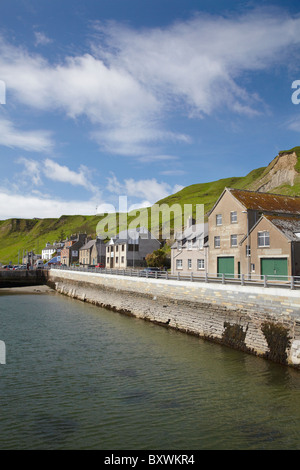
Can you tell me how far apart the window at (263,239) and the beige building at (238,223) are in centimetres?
79

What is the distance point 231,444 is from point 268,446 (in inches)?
47.8

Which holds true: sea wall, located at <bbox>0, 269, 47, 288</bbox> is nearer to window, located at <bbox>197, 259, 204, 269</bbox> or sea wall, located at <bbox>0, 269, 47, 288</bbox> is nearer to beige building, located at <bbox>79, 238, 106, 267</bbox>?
beige building, located at <bbox>79, 238, 106, 267</bbox>

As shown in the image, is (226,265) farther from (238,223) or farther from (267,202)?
(267,202)

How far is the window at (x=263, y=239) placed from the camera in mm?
34875

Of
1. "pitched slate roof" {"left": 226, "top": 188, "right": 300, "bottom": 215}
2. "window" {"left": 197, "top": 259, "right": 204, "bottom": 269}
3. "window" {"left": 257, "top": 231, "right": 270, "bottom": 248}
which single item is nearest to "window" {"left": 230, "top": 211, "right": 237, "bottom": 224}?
"pitched slate roof" {"left": 226, "top": 188, "right": 300, "bottom": 215}

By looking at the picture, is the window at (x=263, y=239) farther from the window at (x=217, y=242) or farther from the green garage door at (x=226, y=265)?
the window at (x=217, y=242)

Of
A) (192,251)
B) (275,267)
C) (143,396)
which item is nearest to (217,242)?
(192,251)

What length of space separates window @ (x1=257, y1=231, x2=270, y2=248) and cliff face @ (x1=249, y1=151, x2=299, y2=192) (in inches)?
3172

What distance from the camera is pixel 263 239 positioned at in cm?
3538

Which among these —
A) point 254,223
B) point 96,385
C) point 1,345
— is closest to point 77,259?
point 254,223

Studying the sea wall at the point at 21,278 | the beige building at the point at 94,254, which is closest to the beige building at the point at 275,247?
the beige building at the point at 94,254

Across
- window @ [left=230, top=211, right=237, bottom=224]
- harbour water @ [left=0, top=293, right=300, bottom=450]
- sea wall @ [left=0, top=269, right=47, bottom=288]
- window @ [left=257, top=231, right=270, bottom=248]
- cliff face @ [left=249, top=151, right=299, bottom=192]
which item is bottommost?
harbour water @ [left=0, top=293, right=300, bottom=450]

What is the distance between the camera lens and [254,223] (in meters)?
39.8

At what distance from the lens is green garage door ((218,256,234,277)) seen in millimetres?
41031
